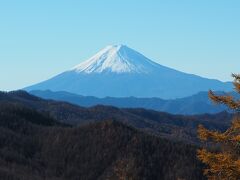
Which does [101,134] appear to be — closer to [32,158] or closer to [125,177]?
[32,158]

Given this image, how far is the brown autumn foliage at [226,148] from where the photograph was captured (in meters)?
16.2

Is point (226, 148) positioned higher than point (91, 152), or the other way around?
point (226, 148)

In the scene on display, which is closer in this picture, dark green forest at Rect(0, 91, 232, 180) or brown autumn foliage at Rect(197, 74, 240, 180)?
brown autumn foliage at Rect(197, 74, 240, 180)

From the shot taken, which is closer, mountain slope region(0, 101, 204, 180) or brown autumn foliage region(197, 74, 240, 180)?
brown autumn foliage region(197, 74, 240, 180)

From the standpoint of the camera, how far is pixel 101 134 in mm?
76312

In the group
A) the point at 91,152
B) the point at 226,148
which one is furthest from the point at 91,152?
the point at 226,148

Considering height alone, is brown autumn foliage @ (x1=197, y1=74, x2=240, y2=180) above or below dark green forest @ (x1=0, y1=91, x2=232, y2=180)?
above

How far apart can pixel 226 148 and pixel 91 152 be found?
55.8 metres

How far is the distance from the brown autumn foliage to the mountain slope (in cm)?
4224

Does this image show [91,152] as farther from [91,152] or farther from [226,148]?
[226,148]

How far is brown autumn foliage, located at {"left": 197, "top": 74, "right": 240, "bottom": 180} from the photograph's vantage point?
16219 millimetres

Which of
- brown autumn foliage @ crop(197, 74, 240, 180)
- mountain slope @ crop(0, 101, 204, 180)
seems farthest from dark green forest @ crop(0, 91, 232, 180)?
brown autumn foliage @ crop(197, 74, 240, 180)

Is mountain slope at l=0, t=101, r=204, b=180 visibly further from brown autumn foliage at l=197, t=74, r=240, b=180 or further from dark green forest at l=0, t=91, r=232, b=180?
brown autumn foliage at l=197, t=74, r=240, b=180

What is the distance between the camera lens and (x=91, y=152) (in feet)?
236
